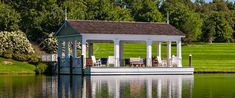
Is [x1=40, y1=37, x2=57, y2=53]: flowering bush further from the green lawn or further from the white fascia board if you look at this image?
the white fascia board

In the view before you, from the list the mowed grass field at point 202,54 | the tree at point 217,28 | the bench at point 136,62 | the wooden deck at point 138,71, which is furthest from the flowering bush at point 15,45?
the tree at point 217,28

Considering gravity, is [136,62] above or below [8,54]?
below

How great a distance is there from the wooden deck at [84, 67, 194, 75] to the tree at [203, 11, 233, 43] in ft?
199

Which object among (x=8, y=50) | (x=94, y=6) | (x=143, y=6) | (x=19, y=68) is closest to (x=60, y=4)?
(x=94, y=6)

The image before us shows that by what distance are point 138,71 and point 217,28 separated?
71446 mm

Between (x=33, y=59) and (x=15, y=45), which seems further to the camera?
(x=15, y=45)

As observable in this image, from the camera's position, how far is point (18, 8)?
10669 centimetres

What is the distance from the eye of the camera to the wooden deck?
194 feet

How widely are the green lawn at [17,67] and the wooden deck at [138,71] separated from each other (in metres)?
8.53

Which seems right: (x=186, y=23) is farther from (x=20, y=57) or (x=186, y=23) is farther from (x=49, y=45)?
(x=20, y=57)

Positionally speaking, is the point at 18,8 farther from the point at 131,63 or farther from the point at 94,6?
the point at 131,63

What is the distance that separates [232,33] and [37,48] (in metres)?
66.1

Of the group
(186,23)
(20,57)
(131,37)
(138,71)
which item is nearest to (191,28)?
(186,23)

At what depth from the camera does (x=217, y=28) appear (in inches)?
5113
